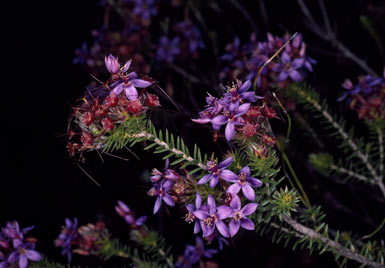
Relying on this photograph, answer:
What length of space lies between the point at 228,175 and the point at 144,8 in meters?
2.36

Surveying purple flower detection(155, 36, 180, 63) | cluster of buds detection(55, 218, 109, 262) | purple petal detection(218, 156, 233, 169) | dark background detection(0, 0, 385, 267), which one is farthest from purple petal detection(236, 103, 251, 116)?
purple flower detection(155, 36, 180, 63)

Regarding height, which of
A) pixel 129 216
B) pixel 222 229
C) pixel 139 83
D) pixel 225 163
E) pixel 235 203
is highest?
pixel 139 83

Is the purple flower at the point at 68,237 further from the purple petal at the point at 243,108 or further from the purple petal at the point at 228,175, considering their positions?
the purple petal at the point at 243,108

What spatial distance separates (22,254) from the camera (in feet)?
5.68

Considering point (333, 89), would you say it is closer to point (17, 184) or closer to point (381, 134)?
point (381, 134)

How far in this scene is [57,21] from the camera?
4.06 meters

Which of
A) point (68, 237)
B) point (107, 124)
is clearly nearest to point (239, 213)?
point (107, 124)

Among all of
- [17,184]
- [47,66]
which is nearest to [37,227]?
[17,184]

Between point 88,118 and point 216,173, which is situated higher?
point 88,118

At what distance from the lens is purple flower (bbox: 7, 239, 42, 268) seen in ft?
5.59

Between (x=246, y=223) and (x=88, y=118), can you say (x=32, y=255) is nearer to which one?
(x=88, y=118)

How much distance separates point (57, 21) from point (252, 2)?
195 centimetres

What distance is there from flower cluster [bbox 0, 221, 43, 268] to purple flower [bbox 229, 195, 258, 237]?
93cm

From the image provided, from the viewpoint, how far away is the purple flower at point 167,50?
3.13 metres
